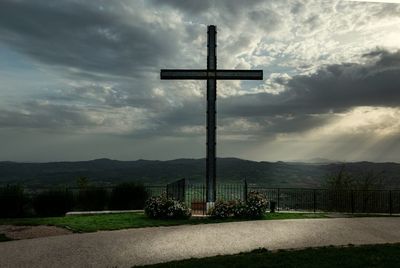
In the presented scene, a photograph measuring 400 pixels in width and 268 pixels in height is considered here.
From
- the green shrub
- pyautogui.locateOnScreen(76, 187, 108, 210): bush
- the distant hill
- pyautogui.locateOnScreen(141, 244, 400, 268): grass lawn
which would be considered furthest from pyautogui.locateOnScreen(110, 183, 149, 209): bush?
the distant hill

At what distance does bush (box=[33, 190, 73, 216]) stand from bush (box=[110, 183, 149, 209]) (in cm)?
209

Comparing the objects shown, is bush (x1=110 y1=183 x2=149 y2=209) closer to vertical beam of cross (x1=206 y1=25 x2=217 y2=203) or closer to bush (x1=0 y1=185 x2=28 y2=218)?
bush (x1=0 y1=185 x2=28 y2=218)

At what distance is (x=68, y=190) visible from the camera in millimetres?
21453

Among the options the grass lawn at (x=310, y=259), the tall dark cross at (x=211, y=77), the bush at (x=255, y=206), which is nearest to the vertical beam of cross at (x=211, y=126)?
the tall dark cross at (x=211, y=77)

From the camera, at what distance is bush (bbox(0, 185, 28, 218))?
67.0 feet

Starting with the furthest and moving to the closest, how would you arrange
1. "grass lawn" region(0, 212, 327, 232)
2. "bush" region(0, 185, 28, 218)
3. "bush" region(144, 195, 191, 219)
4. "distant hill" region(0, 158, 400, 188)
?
"distant hill" region(0, 158, 400, 188) → "bush" region(0, 185, 28, 218) → "bush" region(144, 195, 191, 219) → "grass lawn" region(0, 212, 327, 232)

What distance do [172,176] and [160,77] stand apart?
7422 centimetres

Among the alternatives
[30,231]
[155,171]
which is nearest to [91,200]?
[30,231]

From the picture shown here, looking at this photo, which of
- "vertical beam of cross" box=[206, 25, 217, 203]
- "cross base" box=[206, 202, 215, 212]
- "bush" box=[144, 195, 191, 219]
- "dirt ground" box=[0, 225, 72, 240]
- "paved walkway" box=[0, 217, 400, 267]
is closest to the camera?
"paved walkway" box=[0, 217, 400, 267]

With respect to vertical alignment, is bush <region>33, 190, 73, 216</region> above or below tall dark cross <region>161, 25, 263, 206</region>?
below

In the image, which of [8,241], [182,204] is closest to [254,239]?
[182,204]

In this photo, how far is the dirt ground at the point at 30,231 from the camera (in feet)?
44.7

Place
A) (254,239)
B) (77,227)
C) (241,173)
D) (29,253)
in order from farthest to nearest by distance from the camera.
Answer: (241,173) < (77,227) < (254,239) < (29,253)

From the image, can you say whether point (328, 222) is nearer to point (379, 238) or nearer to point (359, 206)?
point (379, 238)
